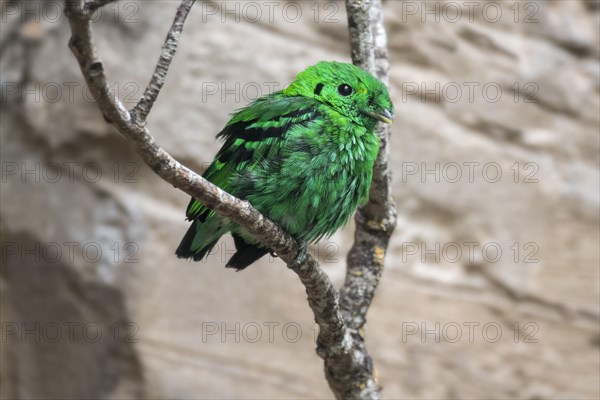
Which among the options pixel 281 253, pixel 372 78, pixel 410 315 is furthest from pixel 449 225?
pixel 281 253

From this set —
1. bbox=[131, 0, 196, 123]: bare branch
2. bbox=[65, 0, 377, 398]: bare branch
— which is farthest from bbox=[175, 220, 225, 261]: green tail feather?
bbox=[131, 0, 196, 123]: bare branch

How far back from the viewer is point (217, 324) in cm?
564

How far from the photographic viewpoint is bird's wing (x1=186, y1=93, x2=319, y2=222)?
3.38m

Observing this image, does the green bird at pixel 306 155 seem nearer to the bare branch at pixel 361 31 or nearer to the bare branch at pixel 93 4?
the bare branch at pixel 361 31

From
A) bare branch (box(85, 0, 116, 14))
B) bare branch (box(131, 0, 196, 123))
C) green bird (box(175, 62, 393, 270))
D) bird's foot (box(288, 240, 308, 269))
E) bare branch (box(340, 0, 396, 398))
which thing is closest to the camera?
bare branch (box(85, 0, 116, 14))

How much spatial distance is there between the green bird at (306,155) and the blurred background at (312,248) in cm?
213

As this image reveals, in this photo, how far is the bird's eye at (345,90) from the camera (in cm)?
351

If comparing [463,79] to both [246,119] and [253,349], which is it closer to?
[253,349]

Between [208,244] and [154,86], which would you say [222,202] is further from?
[208,244]

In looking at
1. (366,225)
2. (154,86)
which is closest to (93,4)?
(154,86)

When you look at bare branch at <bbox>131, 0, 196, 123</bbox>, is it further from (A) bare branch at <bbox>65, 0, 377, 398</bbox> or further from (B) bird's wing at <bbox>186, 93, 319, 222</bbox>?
(B) bird's wing at <bbox>186, 93, 319, 222</bbox>

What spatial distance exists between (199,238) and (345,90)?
36.3 inches

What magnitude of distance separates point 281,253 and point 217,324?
2592 mm

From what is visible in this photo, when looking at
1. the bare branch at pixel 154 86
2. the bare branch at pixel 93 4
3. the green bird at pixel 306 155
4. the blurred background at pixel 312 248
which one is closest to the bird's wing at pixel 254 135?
the green bird at pixel 306 155
